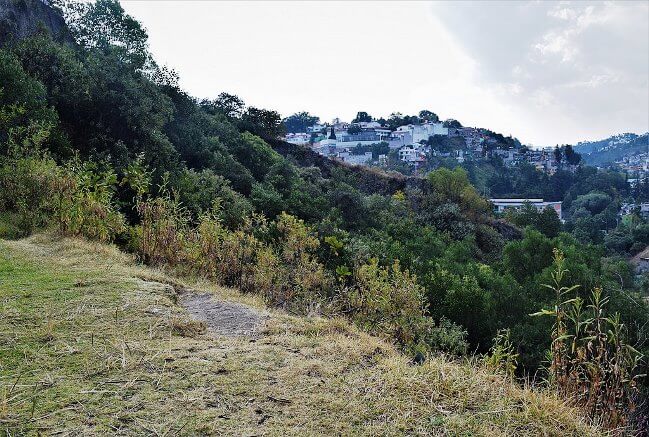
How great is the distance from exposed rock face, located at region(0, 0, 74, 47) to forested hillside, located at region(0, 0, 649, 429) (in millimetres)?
207

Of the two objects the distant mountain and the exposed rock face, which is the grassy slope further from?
the distant mountain

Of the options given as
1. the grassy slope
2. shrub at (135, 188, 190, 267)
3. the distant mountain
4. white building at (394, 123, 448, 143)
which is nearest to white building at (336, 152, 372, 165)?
white building at (394, 123, 448, 143)

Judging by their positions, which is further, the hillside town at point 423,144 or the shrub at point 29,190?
the hillside town at point 423,144

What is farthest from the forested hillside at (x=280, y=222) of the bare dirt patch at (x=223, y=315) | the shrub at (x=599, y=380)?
the bare dirt patch at (x=223, y=315)

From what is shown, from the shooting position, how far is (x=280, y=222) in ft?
21.0

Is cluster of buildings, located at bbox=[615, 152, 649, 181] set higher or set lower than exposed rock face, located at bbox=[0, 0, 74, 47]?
higher

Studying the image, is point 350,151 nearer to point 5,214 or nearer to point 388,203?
point 388,203

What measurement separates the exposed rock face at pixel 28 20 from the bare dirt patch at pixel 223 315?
12741 mm

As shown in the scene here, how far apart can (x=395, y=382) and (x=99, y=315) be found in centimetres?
184

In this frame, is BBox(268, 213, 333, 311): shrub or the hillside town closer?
BBox(268, 213, 333, 311): shrub

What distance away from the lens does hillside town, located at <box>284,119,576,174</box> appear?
66.6 m

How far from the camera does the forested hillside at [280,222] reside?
412 cm

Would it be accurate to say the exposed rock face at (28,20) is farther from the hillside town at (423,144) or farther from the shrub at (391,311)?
the hillside town at (423,144)

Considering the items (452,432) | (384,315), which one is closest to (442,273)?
(384,315)
